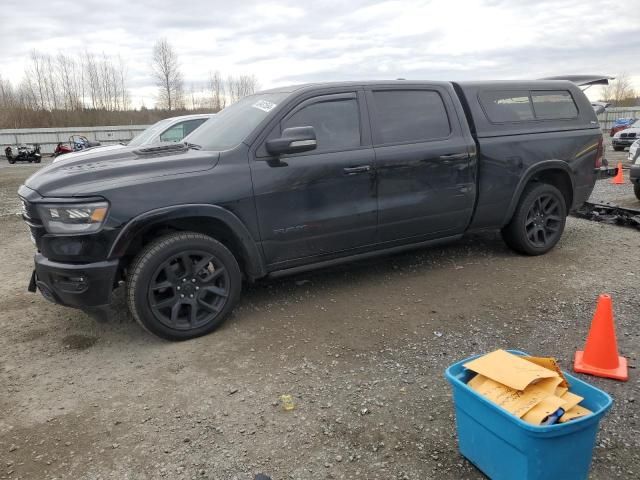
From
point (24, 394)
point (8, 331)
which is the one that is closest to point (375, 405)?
point (24, 394)

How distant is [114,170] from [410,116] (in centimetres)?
264

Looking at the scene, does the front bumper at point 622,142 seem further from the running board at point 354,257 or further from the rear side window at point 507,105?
the running board at point 354,257

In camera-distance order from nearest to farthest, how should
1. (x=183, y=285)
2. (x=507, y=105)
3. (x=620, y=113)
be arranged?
(x=183, y=285) → (x=507, y=105) → (x=620, y=113)

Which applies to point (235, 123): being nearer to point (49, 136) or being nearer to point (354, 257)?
point (354, 257)

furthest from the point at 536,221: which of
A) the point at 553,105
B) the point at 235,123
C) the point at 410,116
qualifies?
the point at 235,123

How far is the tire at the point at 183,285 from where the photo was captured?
364 cm

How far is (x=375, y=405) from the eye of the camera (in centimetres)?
→ 295

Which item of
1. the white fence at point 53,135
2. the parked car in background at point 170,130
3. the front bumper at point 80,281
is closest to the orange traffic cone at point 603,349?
the front bumper at point 80,281

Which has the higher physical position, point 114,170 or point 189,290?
point 114,170

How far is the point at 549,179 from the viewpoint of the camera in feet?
18.6

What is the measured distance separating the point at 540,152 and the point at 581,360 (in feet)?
8.92

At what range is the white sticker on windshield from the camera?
13.9 ft

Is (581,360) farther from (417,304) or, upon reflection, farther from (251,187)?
(251,187)

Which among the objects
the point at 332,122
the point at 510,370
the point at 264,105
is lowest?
the point at 510,370
